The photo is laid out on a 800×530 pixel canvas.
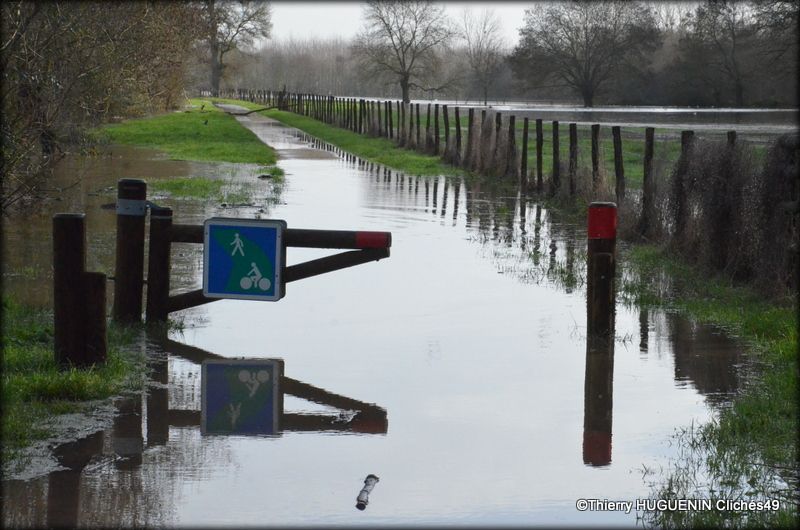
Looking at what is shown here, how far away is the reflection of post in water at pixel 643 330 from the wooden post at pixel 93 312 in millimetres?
4047

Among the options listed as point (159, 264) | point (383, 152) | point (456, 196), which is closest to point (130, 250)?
point (159, 264)

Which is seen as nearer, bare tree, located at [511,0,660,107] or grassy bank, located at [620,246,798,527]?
grassy bank, located at [620,246,798,527]

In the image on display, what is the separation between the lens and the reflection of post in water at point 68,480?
500 cm

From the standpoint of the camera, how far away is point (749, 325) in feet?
31.4

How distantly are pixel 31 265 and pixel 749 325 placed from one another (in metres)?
7.26

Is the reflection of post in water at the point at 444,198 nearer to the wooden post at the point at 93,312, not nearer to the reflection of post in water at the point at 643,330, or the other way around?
the reflection of post in water at the point at 643,330

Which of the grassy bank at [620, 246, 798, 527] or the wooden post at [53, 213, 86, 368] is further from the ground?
the wooden post at [53, 213, 86, 368]

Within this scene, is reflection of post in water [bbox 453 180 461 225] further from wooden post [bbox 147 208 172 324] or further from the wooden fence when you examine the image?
wooden post [bbox 147 208 172 324]

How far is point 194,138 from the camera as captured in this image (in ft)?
130

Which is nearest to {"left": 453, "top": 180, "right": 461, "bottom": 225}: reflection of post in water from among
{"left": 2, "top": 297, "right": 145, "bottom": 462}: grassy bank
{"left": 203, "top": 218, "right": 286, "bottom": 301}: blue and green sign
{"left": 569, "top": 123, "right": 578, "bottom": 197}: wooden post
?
{"left": 569, "top": 123, "right": 578, "bottom": 197}: wooden post

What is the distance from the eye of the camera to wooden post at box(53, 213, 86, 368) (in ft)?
24.4

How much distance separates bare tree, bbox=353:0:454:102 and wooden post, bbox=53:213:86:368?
8399 cm

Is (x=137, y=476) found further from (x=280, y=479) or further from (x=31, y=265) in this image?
(x=31, y=265)

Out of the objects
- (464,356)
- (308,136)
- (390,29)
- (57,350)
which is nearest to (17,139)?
(57,350)
